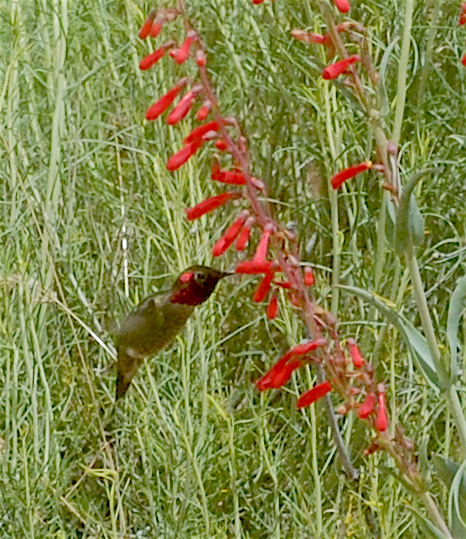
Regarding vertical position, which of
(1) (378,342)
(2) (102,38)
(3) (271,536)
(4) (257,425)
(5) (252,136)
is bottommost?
(3) (271,536)

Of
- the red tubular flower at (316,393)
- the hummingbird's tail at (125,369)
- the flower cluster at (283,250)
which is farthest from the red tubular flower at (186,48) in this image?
the hummingbird's tail at (125,369)

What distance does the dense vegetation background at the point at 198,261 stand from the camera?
4.83 ft

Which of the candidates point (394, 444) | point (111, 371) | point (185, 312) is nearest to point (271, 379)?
point (394, 444)

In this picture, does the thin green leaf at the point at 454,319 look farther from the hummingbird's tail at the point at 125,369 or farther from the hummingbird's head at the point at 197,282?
the hummingbird's tail at the point at 125,369

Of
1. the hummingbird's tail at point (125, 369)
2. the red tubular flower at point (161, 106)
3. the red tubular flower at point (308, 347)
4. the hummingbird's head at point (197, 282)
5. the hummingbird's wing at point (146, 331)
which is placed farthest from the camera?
the hummingbird's tail at point (125, 369)

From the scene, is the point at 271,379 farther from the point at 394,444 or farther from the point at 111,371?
the point at 111,371

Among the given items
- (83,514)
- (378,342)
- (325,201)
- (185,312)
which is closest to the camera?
(185,312)

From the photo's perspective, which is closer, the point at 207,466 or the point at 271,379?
the point at 271,379

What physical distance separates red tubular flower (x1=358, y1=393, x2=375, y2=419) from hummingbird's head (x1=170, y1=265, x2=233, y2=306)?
0.40m

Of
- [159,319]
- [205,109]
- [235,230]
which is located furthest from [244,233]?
[159,319]

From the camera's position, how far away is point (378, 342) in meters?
1.42

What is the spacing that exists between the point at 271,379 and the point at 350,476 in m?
0.61

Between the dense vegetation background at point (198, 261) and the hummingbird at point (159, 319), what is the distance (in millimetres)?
63

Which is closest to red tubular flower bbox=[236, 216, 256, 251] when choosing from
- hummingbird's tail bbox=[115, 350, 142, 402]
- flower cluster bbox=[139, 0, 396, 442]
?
flower cluster bbox=[139, 0, 396, 442]
